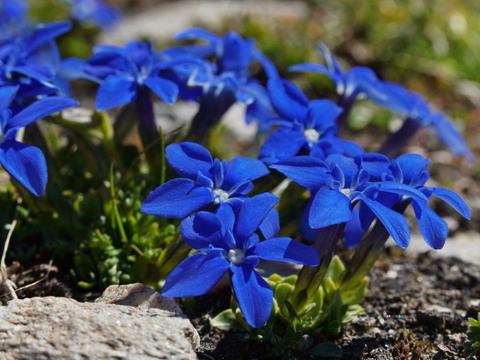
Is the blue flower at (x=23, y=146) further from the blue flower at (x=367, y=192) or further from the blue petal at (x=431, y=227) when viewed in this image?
the blue petal at (x=431, y=227)

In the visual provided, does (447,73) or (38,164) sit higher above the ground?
(38,164)

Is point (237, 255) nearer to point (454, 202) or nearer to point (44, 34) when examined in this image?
point (454, 202)

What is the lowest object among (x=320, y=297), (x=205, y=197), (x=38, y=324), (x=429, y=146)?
(x=429, y=146)

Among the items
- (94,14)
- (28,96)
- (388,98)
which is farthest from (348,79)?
(94,14)

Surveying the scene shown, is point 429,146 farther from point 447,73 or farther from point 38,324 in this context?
point 38,324

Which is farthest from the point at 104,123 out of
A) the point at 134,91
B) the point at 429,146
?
the point at 429,146

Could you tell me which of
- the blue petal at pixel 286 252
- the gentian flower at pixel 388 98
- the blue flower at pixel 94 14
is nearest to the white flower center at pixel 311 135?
the gentian flower at pixel 388 98

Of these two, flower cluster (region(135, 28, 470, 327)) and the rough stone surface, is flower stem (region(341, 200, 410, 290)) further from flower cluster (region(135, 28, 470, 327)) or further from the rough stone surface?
the rough stone surface
